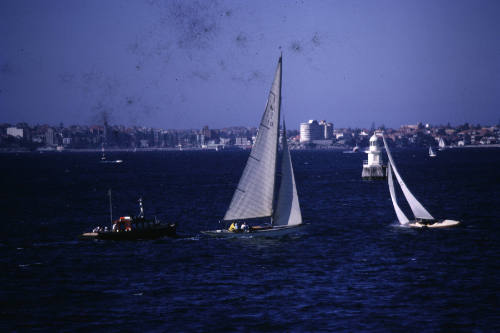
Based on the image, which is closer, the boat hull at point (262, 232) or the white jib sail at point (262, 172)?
the white jib sail at point (262, 172)

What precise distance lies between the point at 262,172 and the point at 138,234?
14.0 meters

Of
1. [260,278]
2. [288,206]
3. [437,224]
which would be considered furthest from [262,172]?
[437,224]

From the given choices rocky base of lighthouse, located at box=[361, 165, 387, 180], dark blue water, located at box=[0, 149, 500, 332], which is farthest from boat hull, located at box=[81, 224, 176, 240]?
rocky base of lighthouse, located at box=[361, 165, 387, 180]

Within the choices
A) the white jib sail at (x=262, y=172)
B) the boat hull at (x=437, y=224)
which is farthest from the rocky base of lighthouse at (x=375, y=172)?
the white jib sail at (x=262, y=172)

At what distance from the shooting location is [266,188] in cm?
5916

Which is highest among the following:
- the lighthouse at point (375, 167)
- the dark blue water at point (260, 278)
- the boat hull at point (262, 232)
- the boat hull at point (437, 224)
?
the lighthouse at point (375, 167)

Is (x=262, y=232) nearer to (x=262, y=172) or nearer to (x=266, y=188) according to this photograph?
(x=266, y=188)

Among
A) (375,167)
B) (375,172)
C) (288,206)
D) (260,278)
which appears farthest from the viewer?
(375,167)

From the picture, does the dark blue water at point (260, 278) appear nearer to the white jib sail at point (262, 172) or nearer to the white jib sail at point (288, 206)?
the white jib sail at point (288, 206)

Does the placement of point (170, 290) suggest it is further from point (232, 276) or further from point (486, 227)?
point (486, 227)

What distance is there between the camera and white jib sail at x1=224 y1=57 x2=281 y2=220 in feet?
191

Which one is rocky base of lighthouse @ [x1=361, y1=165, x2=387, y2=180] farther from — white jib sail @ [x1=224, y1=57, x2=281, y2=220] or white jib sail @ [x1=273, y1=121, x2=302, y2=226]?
white jib sail @ [x1=224, y1=57, x2=281, y2=220]

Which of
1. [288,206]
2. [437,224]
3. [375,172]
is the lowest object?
[437,224]

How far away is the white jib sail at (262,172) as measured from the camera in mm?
58156
